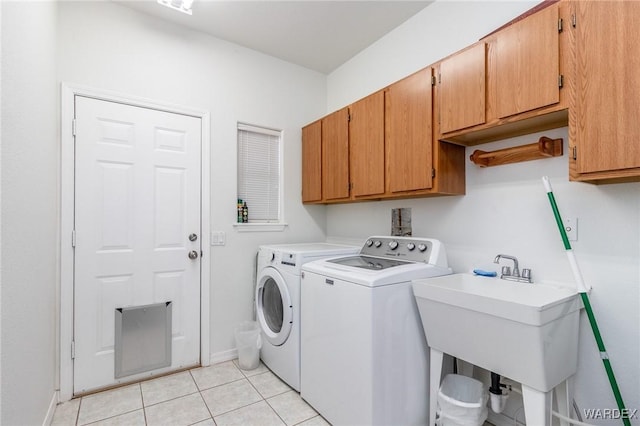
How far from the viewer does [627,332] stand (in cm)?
139

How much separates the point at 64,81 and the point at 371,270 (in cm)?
241

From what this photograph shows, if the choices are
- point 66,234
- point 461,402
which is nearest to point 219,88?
point 66,234

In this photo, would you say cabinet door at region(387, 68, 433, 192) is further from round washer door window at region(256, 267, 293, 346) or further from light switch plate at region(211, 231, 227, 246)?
light switch plate at region(211, 231, 227, 246)

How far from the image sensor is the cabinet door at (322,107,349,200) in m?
2.60

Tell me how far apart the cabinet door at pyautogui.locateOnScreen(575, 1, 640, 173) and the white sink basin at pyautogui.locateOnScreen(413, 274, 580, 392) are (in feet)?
2.01

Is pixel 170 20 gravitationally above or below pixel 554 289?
above

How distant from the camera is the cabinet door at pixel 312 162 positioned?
9.57ft

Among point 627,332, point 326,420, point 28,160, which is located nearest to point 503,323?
point 627,332

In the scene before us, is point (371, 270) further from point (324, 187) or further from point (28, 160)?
point (28, 160)

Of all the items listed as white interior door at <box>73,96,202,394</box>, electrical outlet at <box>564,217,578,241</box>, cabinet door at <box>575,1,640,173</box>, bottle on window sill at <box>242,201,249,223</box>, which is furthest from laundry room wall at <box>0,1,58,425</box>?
electrical outlet at <box>564,217,578,241</box>

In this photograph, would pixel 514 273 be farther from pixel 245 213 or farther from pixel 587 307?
pixel 245 213

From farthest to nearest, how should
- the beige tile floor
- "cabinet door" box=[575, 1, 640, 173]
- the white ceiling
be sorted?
1. the white ceiling
2. the beige tile floor
3. "cabinet door" box=[575, 1, 640, 173]

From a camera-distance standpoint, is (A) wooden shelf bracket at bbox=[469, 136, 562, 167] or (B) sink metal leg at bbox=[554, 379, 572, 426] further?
(A) wooden shelf bracket at bbox=[469, 136, 562, 167]

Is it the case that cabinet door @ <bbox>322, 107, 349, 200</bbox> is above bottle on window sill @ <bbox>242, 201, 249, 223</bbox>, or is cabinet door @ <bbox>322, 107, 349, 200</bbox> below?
above
